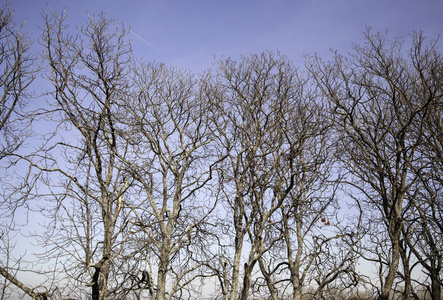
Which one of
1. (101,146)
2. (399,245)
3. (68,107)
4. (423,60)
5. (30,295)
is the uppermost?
(423,60)

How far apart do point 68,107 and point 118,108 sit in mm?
1412

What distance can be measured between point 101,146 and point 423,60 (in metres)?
9.47

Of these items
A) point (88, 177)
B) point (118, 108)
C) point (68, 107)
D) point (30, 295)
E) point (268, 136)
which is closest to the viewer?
point (30, 295)

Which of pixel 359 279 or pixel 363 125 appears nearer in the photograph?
pixel 359 279

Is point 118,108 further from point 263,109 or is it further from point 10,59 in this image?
point 263,109

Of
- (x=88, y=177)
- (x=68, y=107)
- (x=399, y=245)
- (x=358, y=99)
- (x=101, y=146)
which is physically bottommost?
(x=399, y=245)

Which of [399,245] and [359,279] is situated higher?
[399,245]

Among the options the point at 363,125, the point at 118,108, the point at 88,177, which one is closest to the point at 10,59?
the point at 118,108

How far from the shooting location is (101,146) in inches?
368

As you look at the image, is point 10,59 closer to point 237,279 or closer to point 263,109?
point 263,109

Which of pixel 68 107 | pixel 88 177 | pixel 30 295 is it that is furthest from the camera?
pixel 68 107

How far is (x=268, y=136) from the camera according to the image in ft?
39.2

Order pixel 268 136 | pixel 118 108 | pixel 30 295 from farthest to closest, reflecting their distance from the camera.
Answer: pixel 268 136 < pixel 118 108 < pixel 30 295

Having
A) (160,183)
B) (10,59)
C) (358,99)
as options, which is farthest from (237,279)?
(10,59)
